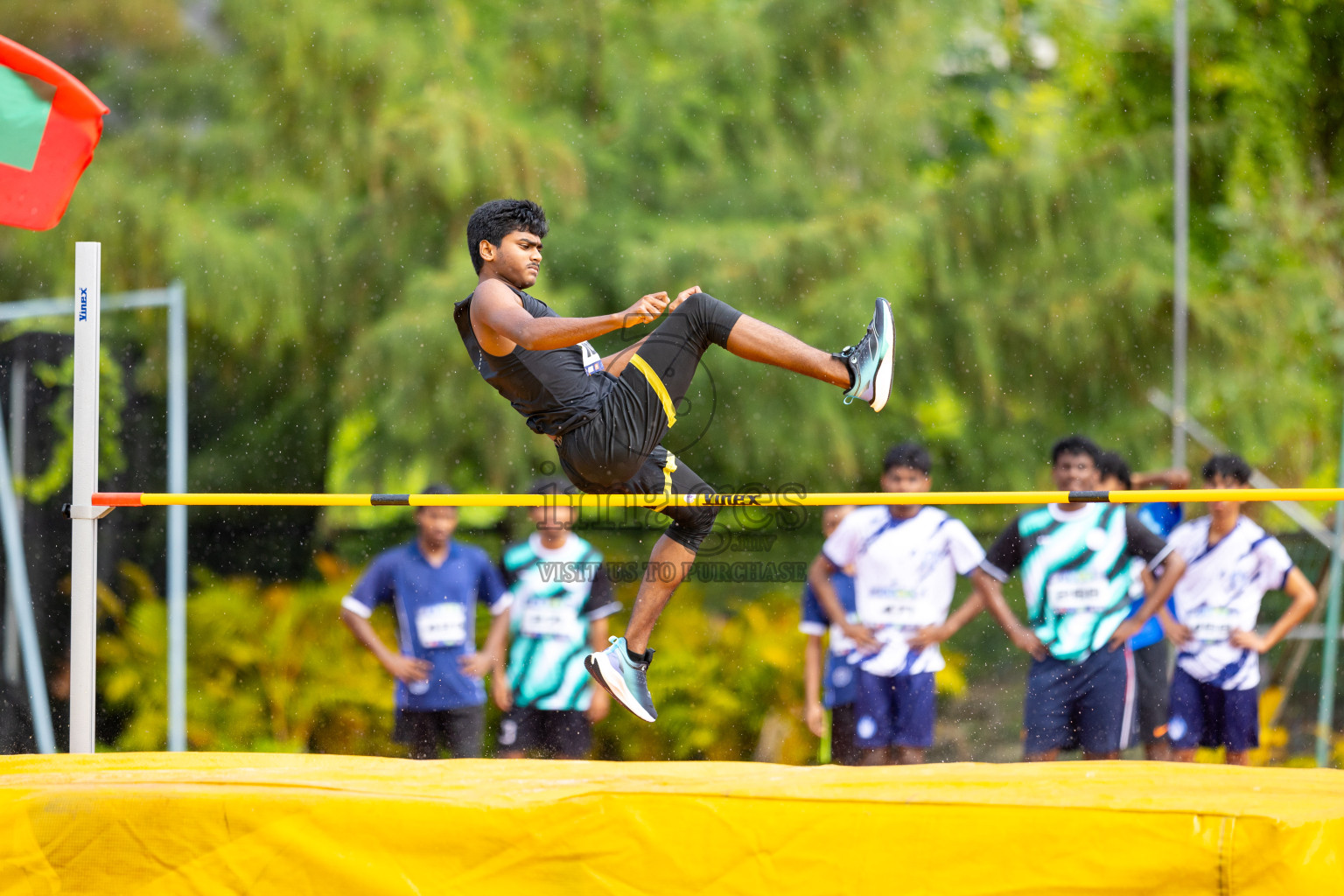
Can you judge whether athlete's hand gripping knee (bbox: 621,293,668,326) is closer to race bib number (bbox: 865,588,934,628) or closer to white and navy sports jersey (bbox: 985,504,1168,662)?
race bib number (bbox: 865,588,934,628)

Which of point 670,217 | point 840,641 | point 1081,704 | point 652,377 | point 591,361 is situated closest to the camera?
point 652,377

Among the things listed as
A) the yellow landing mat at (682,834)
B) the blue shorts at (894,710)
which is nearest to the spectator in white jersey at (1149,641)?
the blue shorts at (894,710)

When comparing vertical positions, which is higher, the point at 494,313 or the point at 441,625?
the point at 494,313

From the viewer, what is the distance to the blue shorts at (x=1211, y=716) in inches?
193

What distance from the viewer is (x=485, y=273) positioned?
140 inches

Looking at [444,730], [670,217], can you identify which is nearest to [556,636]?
[444,730]

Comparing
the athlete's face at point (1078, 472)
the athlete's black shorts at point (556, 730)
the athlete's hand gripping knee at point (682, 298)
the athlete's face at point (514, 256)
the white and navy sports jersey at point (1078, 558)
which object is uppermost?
the athlete's face at point (514, 256)

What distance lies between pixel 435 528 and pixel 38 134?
2175 mm

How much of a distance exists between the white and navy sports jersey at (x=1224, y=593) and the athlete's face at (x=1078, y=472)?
0.47 meters

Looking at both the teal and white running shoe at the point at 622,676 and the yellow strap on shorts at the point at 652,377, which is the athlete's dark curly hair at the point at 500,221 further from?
the teal and white running shoe at the point at 622,676

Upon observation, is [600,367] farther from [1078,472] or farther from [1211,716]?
[1211,716]

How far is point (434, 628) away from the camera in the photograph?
16.3 feet

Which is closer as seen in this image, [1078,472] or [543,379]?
[543,379]

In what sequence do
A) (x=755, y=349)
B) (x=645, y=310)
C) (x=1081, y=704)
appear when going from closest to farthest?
(x=645, y=310) → (x=755, y=349) → (x=1081, y=704)
